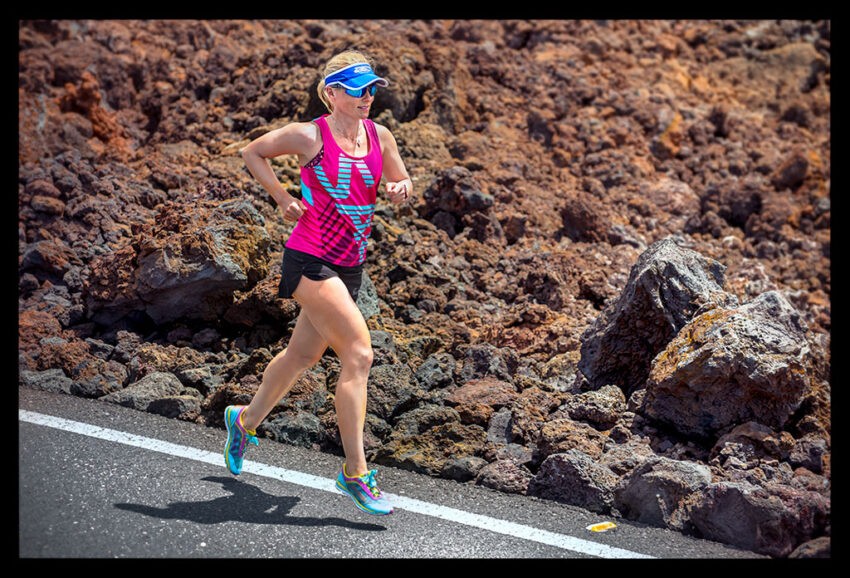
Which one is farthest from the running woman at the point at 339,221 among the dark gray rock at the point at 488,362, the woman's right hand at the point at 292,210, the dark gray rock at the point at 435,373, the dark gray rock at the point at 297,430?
the dark gray rock at the point at 488,362

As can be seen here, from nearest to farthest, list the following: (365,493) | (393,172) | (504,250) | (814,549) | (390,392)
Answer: (814,549)
(365,493)
(393,172)
(390,392)
(504,250)

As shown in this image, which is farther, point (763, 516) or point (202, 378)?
point (202, 378)

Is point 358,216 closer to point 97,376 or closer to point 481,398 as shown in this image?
point 481,398

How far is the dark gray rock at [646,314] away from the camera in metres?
6.10

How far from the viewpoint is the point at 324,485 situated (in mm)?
5156

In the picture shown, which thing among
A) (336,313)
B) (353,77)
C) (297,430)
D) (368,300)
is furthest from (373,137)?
(368,300)

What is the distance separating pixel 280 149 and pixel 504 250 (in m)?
3.92

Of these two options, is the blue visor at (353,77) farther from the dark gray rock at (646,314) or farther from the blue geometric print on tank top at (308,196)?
the dark gray rock at (646,314)

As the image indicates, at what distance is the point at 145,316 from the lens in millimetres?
6848

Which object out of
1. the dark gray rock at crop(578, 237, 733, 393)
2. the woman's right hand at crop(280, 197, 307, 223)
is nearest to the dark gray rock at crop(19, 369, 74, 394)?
the woman's right hand at crop(280, 197, 307, 223)

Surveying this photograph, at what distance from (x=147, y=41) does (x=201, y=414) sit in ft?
21.7

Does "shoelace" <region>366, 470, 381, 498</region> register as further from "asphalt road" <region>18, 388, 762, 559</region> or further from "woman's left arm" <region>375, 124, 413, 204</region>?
"woman's left arm" <region>375, 124, 413, 204</region>

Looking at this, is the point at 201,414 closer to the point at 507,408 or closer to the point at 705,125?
the point at 507,408

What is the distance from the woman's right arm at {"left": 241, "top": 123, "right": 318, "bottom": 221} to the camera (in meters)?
4.76
